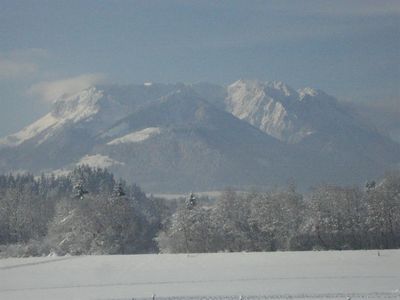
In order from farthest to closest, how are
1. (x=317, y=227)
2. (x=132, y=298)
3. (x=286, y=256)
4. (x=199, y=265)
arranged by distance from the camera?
1. (x=317, y=227)
2. (x=286, y=256)
3. (x=199, y=265)
4. (x=132, y=298)

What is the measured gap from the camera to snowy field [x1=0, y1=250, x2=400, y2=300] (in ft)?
123

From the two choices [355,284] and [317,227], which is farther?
[317,227]

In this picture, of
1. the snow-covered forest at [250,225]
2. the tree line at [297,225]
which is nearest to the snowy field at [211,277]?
the snow-covered forest at [250,225]

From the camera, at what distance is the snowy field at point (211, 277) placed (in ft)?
123

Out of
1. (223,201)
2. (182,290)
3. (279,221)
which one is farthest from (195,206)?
(182,290)

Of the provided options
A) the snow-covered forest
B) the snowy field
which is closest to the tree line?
the snow-covered forest

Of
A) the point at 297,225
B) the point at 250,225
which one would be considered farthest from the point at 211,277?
the point at 297,225

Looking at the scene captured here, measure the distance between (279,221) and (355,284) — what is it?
41.6 meters

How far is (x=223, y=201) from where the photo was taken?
89.6m

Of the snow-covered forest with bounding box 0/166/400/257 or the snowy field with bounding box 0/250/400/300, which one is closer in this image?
the snowy field with bounding box 0/250/400/300

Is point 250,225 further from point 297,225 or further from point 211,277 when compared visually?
point 211,277

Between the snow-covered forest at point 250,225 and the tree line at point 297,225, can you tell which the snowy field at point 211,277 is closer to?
the snow-covered forest at point 250,225

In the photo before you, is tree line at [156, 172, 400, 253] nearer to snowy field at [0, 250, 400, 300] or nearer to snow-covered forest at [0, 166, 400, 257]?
snow-covered forest at [0, 166, 400, 257]

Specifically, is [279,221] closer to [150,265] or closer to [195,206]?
[195,206]
